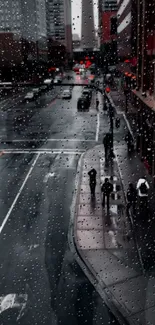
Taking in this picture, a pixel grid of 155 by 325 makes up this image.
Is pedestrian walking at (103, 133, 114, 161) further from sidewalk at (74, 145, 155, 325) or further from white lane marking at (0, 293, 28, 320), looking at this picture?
white lane marking at (0, 293, 28, 320)

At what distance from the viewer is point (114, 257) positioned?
29.9 ft

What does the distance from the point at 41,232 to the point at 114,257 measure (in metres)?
2.62

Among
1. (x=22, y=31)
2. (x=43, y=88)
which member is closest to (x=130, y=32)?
(x=43, y=88)

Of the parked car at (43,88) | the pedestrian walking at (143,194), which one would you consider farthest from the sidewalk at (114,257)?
the parked car at (43,88)

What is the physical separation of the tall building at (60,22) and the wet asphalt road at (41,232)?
4397 inches

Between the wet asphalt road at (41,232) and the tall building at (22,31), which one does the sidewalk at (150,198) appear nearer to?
the wet asphalt road at (41,232)

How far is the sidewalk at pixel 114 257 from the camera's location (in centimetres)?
721

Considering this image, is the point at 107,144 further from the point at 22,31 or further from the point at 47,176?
the point at 22,31

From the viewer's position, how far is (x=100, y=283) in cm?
805

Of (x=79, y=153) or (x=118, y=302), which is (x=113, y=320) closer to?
(x=118, y=302)

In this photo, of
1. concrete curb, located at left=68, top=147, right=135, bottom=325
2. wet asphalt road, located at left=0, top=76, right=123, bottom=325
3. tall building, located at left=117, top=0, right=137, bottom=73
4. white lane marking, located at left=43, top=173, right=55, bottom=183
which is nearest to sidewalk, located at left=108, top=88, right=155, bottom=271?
concrete curb, located at left=68, top=147, right=135, bottom=325

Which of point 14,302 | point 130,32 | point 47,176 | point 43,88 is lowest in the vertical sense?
point 14,302

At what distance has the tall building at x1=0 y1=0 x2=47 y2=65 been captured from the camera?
198ft

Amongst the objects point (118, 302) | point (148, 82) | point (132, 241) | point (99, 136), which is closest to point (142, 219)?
point (132, 241)
